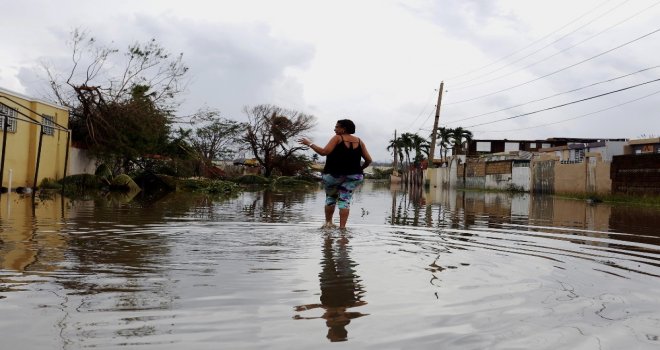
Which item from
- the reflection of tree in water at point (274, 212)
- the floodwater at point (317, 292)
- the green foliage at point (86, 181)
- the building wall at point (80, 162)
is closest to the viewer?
the floodwater at point (317, 292)

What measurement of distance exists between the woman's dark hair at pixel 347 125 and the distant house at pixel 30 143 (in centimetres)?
1601

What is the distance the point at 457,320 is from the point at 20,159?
24293mm

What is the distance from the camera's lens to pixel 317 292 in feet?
13.5

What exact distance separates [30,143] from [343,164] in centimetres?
2063

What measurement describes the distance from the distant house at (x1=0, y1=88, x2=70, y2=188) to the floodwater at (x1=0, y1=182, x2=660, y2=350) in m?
17.1

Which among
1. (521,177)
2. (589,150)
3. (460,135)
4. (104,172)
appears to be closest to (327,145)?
(104,172)

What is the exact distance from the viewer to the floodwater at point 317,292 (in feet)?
9.83

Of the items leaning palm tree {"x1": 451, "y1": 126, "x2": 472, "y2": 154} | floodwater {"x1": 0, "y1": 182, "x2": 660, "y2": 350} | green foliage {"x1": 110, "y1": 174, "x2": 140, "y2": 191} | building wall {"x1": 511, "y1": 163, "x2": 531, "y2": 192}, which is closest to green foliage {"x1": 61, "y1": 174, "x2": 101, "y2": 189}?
green foliage {"x1": 110, "y1": 174, "x2": 140, "y2": 191}

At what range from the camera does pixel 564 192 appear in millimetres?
28844

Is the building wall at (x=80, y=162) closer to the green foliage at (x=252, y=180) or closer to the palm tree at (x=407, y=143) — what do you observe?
the green foliage at (x=252, y=180)

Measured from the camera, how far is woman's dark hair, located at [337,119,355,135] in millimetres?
8477

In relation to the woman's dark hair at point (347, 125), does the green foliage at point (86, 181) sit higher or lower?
lower

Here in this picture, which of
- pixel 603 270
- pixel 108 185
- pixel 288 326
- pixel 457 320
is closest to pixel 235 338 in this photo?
pixel 288 326

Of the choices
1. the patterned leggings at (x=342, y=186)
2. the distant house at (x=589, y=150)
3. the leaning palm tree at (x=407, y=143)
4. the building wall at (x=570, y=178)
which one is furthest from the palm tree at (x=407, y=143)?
the patterned leggings at (x=342, y=186)
